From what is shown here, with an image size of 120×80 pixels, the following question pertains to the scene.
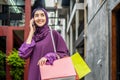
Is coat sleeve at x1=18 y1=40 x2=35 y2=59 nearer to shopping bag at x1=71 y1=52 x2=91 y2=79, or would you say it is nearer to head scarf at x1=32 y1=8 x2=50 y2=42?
head scarf at x1=32 y1=8 x2=50 y2=42

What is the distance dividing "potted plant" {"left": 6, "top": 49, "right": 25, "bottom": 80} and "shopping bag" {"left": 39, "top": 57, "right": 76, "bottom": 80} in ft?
41.2

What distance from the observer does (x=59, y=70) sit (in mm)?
3881

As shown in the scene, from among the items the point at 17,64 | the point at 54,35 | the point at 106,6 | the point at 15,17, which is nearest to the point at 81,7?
the point at 15,17

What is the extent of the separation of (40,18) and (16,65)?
12675 mm

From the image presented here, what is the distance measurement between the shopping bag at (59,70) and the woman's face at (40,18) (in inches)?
16.9

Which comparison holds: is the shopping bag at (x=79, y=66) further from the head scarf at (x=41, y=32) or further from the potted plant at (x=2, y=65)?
the potted plant at (x=2, y=65)

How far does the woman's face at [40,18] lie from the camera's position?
411 centimetres

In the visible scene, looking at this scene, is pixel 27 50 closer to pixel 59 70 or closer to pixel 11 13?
pixel 59 70

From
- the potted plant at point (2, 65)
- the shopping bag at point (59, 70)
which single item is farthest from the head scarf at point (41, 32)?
the potted plant at point (2, 65)

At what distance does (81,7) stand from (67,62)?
2107cm

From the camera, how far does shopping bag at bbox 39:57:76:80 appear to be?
3.82 m

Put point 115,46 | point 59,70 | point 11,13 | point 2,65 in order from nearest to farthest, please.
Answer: point 59,70
point 115,46
point 2,65
point 11,13

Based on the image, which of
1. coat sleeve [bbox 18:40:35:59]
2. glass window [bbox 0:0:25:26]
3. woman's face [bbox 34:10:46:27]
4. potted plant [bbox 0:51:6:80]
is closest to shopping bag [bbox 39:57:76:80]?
coat sleeve [bbox 18:40:35:59]

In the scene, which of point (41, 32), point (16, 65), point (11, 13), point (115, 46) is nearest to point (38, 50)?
point (41, 32)
